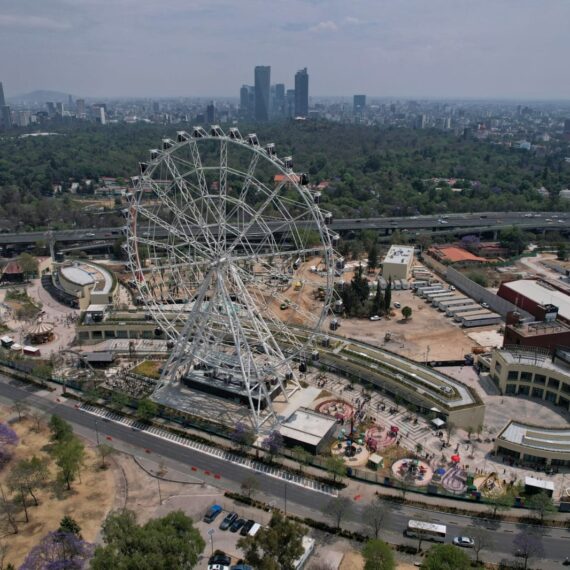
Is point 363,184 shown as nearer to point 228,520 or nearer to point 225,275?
point 225,275

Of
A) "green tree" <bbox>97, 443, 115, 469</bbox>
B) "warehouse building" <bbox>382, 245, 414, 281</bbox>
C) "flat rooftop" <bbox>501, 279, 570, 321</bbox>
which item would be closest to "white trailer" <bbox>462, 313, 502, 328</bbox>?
"flat rooftop" <bbox>501, 279, 570, 321</bbox>

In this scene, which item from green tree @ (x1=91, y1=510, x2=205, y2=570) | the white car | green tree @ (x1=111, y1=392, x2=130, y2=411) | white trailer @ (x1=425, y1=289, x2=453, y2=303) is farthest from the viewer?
white trailer @ (x1=425, y1=289, x2=453, y2=303)

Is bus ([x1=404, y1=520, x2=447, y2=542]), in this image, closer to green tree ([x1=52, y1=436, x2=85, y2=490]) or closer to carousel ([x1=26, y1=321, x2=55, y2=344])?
green tree ([x1=52, y1=436, x2=85, y2=490])

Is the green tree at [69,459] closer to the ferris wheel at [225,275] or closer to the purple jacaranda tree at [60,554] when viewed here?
the purple jacaranda tree at [60,554]

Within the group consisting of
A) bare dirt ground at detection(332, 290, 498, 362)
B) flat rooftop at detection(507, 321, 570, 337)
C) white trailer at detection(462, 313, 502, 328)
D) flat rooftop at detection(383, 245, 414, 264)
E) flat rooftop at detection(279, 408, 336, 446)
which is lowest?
bare dirt ground at detection(332, 290, 498, 362)

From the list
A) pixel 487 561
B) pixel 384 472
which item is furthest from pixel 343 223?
pixel 487 561

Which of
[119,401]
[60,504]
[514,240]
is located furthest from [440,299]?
[60,504]

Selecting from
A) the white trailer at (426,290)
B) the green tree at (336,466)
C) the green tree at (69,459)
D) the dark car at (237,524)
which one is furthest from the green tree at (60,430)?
the white trailer at (426,290)
